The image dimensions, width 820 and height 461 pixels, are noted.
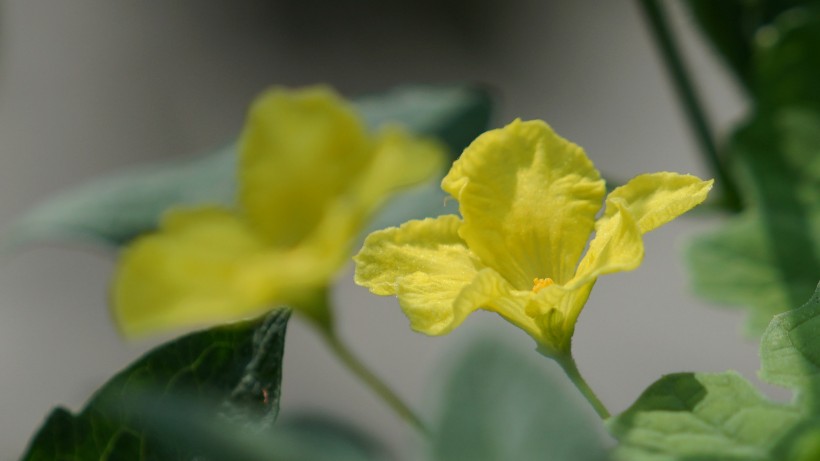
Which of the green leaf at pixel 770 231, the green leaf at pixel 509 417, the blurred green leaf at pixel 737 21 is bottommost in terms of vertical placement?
the green leaf at pixel 770 231

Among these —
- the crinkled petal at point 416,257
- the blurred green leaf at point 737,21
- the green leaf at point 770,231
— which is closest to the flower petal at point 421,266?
the crinkled petal at point 416,257

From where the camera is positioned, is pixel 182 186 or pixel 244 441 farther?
pixel 182 186

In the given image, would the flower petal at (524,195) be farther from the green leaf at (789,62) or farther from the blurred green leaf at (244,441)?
the green leaf at (789,62)

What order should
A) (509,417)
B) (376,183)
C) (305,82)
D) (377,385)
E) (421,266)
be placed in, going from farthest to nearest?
(305,82) → (376,183) → (377,385) → (421,266) → (509,417)

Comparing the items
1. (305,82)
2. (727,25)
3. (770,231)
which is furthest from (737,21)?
(305,82)

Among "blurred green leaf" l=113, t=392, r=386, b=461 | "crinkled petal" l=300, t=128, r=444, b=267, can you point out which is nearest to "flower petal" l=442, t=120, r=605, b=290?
"blurred green leaf" l=113, t=392, r=386, b=461

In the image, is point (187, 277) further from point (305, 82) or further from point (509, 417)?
point (305, 82)

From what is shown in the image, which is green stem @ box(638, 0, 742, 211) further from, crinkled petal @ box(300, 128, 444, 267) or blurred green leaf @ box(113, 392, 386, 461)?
blurred green leaf @ box(113, 392, 386, 461)
